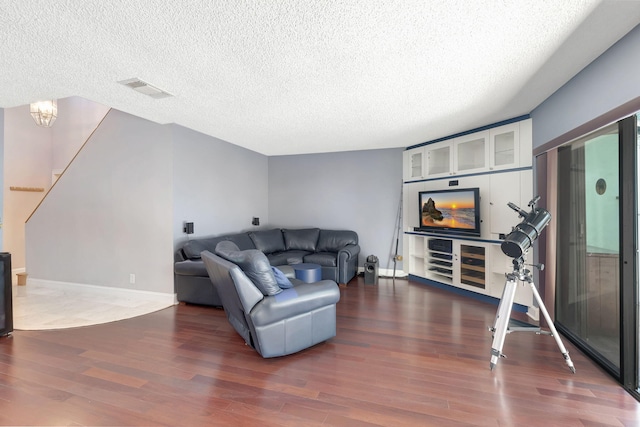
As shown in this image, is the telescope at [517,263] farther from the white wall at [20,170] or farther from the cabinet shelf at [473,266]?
the white wall at [20,170]

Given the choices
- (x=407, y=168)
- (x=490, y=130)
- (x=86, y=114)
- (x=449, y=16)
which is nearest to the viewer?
(x=449, y=16)

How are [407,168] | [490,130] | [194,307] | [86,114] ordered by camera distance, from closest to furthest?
[194,307] < [490,130] < [407,168] < [86,114]

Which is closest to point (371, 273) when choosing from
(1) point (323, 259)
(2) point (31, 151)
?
(1) point (323, 259)

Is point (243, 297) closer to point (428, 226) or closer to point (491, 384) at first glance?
point (491, 384)

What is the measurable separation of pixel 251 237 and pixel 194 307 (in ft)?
A: 5.80

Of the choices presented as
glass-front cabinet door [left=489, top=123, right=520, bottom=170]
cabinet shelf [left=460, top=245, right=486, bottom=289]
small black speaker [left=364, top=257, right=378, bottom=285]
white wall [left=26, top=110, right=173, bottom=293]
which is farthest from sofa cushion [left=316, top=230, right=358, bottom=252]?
white wall [left=26, top=110, right=173, bottom=293]

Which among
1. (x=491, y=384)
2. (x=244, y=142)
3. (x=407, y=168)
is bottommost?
(x=491, y=384)

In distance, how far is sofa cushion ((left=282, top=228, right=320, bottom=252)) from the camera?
19.8 ft

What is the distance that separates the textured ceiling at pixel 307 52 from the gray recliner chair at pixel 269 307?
1.64m

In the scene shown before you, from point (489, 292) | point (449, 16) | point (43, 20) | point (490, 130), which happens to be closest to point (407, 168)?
point (490, 130)

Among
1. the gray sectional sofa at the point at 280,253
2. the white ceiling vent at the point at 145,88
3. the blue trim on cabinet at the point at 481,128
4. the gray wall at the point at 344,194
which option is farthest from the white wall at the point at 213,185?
the blue trim on cabinet at the point at 481,128

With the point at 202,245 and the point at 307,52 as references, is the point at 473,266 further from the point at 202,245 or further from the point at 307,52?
the point at 202,245

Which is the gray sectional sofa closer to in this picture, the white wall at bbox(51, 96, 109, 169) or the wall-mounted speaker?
the wall-mounted speaker

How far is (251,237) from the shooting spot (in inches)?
219
